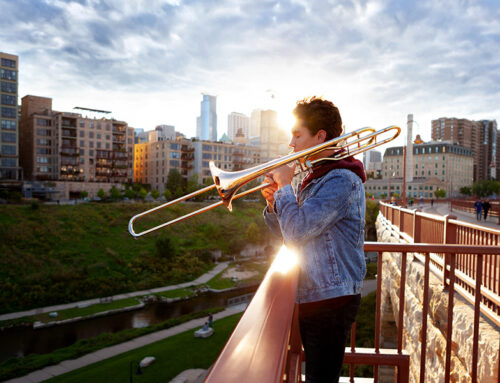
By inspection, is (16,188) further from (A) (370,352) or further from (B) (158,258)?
(A) (370,352)

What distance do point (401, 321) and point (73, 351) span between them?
78.1 ft

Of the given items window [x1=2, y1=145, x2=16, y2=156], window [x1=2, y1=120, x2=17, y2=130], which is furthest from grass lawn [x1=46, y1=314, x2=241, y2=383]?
window [x1=2, y1=120, x2=17, y2=130]

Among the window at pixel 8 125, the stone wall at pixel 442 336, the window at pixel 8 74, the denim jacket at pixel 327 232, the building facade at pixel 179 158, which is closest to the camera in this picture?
the denim jacket at pixel 327 232

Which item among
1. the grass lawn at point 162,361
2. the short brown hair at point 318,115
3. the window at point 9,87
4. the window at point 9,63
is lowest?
the grass lawn at point 162,361

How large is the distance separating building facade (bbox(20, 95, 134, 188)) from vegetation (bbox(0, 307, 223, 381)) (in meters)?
49.5

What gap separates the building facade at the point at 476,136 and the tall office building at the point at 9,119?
156 meters

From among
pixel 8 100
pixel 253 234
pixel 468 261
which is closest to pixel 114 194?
pixel 8 100

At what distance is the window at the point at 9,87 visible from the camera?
59.5 m

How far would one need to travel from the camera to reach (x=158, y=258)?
41.2 m

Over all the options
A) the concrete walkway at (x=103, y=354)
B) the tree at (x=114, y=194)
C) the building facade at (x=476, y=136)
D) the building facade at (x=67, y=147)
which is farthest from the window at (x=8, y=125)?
the building facade at (x=476, y=136)

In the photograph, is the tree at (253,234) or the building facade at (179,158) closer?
the tree at (253,234)

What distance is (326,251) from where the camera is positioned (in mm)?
1832

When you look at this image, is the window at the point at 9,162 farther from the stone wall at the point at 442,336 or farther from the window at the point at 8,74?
the stone wall at the point at 442,336

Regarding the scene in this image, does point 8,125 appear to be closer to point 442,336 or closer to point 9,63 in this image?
point 9,63
